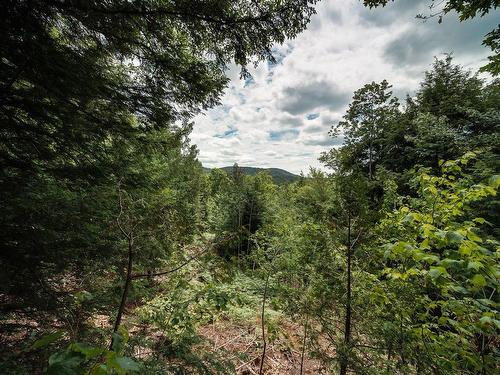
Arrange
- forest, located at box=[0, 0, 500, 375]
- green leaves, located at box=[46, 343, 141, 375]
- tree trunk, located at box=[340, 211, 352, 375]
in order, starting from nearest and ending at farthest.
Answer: green leaves, located at box=[46, 343, 141, 375] < forest, located at box=[0, 0, 500, 375] < tree trunk, located at box=[340, 211, 352, 375]

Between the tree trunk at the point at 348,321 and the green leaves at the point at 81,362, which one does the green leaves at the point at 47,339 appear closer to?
the green leaves at the point at 81,362

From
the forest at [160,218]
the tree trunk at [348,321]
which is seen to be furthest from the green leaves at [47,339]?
the tree trunk at [348,321]

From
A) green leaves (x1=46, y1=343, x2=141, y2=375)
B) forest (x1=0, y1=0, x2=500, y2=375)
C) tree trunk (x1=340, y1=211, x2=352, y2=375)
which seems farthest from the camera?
tree trunk (x1=340, y1=211, x2=352, y2=375)

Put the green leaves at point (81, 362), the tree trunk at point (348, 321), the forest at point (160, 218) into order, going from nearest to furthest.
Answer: the green leaves at point (81, 362) → the forest at point (160, 218) → the tree trunk at point (348, 321)

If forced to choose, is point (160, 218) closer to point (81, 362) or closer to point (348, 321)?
point (81, 362)

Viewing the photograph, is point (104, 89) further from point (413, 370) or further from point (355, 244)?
point (413, 370)

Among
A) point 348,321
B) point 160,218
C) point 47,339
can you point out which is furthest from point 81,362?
point 348,321

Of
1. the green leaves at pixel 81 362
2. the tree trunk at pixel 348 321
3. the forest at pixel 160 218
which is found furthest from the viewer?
the tree trunk at pixel 348 321

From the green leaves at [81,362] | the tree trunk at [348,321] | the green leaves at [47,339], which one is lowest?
the tree trunk at [348,321]

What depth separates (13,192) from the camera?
2750 mm

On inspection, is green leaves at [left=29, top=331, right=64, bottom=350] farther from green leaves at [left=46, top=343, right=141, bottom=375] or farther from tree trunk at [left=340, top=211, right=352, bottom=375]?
tree trunk at [left=340, top=211, right=352, bottom=375]

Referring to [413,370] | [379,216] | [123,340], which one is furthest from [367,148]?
[123,340]

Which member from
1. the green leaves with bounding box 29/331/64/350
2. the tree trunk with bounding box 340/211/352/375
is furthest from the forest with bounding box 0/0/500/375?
the green leaves with bounding box 29/331/64/350

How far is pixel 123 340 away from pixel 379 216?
314 centimetres
